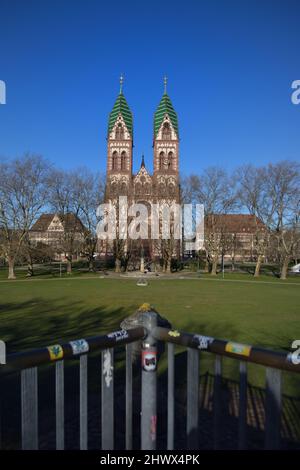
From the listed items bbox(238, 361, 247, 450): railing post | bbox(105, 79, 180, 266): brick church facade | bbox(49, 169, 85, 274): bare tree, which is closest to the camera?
bbox(238, 361, 247, 450): railing post

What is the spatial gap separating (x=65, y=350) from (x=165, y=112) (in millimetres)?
73153

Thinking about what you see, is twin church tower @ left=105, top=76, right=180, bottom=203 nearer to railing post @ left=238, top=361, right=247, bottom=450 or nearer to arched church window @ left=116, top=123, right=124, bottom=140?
arched church window @ left=116, top=123, right=124, bottom=140

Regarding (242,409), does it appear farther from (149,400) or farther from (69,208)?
(69,208)

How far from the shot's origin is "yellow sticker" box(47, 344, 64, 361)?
2.17 meters

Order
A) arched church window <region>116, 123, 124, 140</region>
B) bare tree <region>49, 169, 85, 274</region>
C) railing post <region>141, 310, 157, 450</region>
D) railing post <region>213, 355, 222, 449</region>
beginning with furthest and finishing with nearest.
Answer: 1. arched church window <region>116, 123, 124, 140</region>
2. bare tree <region>49, 169, 85, 274</region>
3. railing post <region>141, 310, 157, 450</region>
4. railing post <region>213, 355, 222, 449</region>

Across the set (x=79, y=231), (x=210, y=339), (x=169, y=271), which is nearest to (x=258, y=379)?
(x=210, y=339)

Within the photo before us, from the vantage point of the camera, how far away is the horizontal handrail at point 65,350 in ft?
6.65

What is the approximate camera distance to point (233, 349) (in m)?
2.33

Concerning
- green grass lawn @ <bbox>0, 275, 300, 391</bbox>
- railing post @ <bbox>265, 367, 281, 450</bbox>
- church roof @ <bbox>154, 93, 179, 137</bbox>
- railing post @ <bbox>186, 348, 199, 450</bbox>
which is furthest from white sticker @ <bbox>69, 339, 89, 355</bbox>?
church roof @ <bbox>154, 93, 179, 137</bbox>

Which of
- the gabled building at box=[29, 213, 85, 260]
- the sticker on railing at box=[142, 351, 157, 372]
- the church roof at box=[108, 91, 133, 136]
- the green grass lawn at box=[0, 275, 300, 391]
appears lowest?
the green grass lawn at box=[0, 275, 300, 391]

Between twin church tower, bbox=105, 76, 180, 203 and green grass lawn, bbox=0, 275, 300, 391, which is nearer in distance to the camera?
green grass lawn, bbox=0, 275, 300, 391

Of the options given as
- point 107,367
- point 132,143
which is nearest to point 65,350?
point 107,367

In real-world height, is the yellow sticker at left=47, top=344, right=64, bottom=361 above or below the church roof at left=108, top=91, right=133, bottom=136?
below

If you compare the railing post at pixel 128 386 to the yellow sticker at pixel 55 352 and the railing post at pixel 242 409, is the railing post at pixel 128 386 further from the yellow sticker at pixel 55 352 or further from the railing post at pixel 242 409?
the railing post at pixel 242 409
